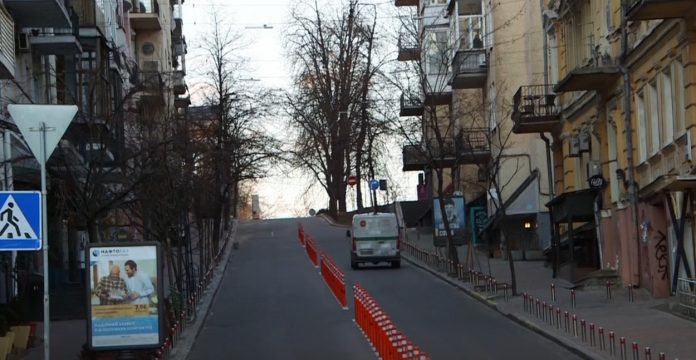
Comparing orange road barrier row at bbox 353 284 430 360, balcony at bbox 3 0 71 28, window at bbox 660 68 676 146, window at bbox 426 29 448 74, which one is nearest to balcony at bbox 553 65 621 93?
window at bbox 660 68 676 146

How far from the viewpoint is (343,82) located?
73.4 meters

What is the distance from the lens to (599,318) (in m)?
26.2

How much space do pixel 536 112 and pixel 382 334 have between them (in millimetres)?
21183

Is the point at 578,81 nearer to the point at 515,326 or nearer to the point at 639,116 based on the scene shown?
the point at 639,116

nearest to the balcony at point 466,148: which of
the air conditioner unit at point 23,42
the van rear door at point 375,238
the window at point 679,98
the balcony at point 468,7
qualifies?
the van rear door at point 375,238

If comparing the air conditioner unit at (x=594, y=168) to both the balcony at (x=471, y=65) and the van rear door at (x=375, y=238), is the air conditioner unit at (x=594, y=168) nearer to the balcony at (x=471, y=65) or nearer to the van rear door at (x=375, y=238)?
the van rear door at (x=375, y=238)

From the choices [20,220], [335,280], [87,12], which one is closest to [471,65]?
[335,280]

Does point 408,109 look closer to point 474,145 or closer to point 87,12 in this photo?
point 474,145

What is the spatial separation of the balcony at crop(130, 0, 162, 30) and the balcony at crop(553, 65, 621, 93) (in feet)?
125

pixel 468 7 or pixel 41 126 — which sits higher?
pixel 468 7

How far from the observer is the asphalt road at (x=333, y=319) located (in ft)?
77.8

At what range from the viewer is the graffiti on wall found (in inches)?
1179

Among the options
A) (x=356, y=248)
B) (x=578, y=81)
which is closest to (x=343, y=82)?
(x=356, y=248)

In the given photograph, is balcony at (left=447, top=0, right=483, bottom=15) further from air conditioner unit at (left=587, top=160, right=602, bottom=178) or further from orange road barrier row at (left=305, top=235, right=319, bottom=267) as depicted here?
air conditioner unit at (left=587, top=160, right=602, bottom=178)
